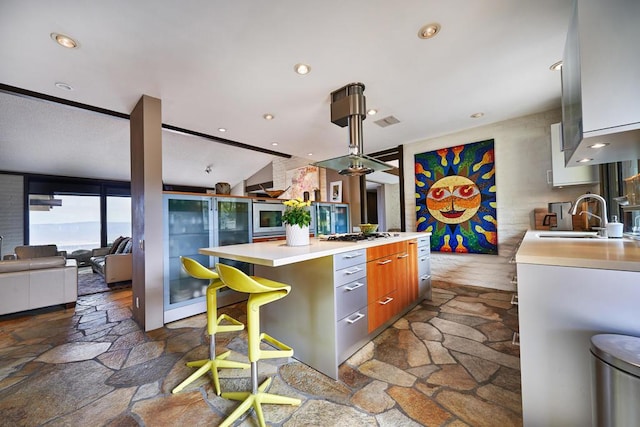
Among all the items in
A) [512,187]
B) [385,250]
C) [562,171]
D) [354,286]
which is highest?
[562,171]

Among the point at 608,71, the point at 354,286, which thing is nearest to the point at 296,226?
the point at 354,286

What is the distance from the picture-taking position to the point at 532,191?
339 centimetres

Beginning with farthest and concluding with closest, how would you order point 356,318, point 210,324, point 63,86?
point 63,86 < point 356,318 < point 210,324

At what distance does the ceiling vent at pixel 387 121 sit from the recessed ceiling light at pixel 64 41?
122 inches

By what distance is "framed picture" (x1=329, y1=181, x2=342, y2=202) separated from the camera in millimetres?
5336

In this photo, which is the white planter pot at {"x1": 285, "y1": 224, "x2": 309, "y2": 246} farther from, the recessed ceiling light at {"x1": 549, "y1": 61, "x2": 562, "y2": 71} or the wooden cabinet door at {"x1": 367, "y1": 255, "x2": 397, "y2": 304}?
the recessed ceiling light at {"x1": 549, "y1": 61, "x2": 562, "y2": 71}

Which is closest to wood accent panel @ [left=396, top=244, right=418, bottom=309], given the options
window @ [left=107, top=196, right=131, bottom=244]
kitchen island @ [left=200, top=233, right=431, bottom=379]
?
kitchen island @ [left=200, top=233, right=431, bottom=379]

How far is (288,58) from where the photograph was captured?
2092 millimetres

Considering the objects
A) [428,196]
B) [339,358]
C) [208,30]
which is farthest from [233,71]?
[428,196]

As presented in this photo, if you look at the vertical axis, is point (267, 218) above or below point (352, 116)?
below

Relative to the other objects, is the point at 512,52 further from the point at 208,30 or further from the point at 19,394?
the point at 19,394

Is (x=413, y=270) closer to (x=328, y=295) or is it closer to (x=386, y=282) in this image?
(x=386, y=282)

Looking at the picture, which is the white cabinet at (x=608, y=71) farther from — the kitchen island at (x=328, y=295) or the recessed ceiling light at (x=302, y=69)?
the recessed ceiling light at (x=302, y=69)

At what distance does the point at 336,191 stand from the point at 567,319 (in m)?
4.51
